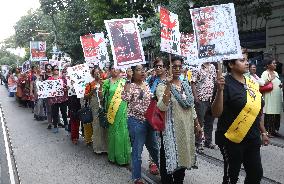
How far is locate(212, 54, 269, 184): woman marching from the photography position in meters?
4.20

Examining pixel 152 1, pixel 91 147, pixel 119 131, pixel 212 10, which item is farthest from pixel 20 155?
pixel 152 1

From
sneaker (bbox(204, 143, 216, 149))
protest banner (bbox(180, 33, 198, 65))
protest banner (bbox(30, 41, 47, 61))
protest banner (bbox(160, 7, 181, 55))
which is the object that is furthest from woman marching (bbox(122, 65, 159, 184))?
protest banner (bbox(30, 41, 47, 61))

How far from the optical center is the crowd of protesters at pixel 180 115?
167 inches

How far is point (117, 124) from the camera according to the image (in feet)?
23.5

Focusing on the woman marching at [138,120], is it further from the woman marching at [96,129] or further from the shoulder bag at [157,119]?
the woman marching at [96,129]

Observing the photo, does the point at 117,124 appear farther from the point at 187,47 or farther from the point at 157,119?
the point at 187,47

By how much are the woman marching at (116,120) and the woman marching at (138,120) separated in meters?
1.11

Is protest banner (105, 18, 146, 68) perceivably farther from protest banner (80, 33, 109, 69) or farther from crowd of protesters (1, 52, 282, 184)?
protest banner (80, 33, 109, 69)

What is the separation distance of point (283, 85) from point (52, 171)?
18.5 ft

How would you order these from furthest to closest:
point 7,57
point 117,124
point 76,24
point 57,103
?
point 7,57 < point 76,24 < point 57,103 < point 117,124

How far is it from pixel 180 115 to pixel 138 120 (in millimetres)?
910

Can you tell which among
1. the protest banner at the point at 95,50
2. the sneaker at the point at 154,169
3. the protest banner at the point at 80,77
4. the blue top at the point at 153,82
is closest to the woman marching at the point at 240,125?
the blue top at the point at 153,82

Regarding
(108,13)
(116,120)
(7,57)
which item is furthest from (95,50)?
(7,57)

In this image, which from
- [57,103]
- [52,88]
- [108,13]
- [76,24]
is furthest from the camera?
[76,24]
